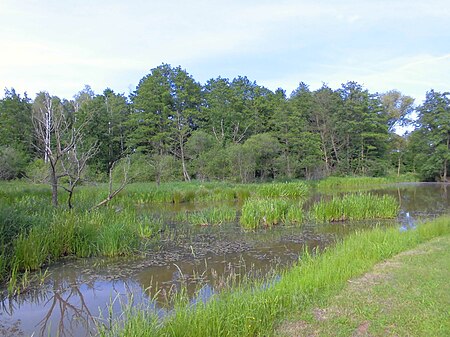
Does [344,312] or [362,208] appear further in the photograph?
[362,208]

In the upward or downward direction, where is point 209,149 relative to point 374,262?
upward

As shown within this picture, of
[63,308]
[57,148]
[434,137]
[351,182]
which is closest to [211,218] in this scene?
[57,148]

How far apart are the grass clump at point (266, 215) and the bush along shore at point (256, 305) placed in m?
4.74

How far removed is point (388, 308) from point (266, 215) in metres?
7.51

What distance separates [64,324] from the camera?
16.0 ft

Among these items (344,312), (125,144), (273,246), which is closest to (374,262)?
(344,312)

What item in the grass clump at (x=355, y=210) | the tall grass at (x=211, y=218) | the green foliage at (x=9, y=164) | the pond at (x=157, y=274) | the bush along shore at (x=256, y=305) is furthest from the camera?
the green foliage at (x=9, y=164)

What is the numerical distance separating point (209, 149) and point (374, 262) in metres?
27.0

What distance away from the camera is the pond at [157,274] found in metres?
4.96

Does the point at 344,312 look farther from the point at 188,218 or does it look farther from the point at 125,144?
the point at 125,144

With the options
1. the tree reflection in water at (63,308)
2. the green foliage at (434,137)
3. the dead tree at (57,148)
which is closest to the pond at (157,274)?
the tree reflection in water at (63,308)

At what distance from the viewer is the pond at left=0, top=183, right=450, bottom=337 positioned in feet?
16.3

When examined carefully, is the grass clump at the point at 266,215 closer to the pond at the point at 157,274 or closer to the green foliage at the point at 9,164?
the pond at the point at 157,274

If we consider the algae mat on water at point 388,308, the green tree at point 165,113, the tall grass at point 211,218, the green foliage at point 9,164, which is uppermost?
the green tree at point 165,113
